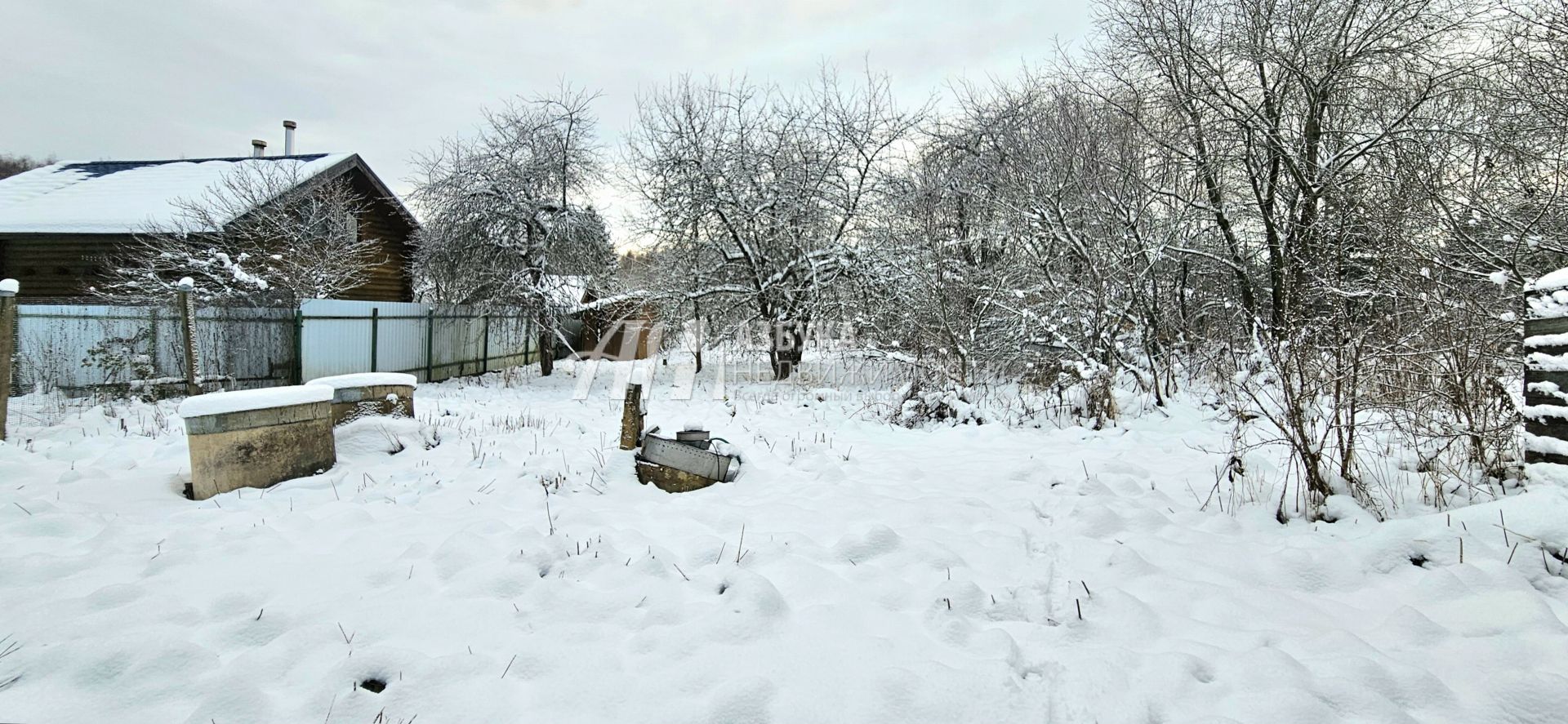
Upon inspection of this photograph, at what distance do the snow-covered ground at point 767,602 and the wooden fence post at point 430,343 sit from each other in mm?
9320

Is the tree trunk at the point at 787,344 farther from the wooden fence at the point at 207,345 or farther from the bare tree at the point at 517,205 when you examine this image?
the wooden fence at the point at 207,345

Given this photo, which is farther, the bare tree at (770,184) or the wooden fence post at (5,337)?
the bare tree at (770,184)

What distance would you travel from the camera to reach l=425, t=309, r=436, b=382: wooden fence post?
42.9ft

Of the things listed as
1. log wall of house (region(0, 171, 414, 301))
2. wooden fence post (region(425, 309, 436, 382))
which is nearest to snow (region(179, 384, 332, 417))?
wooden fence post (region(425, 309, 436, 382))

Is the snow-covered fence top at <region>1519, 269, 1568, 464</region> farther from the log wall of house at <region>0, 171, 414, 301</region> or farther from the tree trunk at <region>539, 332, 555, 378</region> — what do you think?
the log wall of house at <region>0, 171, 414, 301</region>

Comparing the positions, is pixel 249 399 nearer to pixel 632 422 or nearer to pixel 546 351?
pixel 632 422

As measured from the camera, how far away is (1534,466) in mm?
2709

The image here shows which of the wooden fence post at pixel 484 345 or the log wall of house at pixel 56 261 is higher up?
the log wall of house at pixel 56 261

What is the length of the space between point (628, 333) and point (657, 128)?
298 inches

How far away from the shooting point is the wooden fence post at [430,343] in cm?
1306

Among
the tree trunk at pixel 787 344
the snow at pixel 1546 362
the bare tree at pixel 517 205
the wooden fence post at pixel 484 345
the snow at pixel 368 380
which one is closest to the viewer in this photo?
the snow at pixel 1546 362

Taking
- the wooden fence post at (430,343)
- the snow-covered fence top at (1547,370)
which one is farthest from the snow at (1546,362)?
the wooden fence post at (430,343)

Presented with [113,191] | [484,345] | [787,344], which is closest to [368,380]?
[787,344]

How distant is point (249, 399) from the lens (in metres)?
3.92
